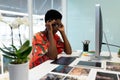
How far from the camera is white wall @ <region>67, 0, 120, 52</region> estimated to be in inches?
109

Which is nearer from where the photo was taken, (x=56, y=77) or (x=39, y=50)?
(x=56, y=77)

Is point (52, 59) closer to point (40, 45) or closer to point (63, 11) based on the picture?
point (40, 45)

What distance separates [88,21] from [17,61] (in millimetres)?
2316

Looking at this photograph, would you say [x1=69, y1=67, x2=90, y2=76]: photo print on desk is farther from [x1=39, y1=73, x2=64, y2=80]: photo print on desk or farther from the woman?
the woman

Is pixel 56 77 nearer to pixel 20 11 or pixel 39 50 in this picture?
pixel 39 50

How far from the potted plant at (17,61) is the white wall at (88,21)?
84.3 inches

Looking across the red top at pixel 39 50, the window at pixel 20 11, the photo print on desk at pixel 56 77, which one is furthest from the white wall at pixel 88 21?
the photo print on desk at pixel 56 77

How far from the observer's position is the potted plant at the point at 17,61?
2.49 ft

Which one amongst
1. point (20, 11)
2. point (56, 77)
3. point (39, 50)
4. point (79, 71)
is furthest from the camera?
point (20, 11)

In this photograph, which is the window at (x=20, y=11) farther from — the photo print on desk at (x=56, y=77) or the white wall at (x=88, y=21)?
the photo print on desk at (x=56, y=77)

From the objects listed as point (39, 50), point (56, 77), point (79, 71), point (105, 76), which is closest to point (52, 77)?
point (56, 77)

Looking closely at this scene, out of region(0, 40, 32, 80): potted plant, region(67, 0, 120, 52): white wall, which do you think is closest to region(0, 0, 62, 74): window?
region(67, 0, 120, 52): white wall

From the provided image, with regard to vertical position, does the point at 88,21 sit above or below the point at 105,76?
above

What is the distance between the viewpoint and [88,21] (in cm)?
293
